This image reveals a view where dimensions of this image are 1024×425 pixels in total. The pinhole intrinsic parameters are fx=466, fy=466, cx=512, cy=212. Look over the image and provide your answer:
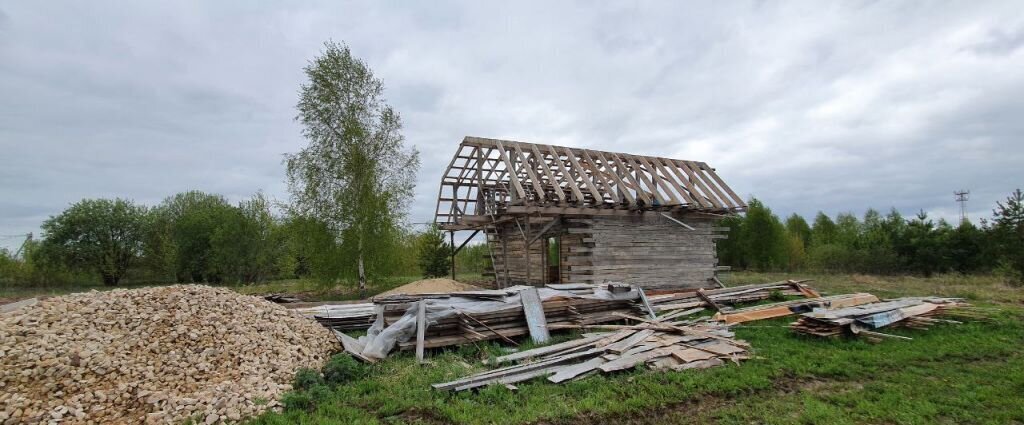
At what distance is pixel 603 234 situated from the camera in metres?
14.8

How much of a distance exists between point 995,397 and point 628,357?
14.2 feet

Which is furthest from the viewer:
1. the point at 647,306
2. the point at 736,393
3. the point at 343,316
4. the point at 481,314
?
the point at 647,306

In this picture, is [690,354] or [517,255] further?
[517,255]

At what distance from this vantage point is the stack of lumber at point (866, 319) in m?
8.80

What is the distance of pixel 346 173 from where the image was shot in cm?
1747

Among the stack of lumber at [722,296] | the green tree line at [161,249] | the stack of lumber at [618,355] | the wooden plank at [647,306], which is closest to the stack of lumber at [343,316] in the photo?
the stack of lumber at [618,355]

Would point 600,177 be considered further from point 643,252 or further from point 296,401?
point 296,401

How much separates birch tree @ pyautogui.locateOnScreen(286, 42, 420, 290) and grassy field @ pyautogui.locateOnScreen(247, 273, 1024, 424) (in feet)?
33.9

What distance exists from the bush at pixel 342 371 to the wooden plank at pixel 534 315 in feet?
10.3

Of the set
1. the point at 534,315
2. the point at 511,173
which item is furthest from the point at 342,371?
the point at 511,173

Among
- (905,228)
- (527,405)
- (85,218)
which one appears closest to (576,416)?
(527,405)

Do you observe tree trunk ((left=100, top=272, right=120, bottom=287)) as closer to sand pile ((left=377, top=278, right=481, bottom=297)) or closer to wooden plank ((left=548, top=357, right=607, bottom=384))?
sand pile ((left=377, top=278, right=481, bottom=297))

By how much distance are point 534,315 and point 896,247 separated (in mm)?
30561

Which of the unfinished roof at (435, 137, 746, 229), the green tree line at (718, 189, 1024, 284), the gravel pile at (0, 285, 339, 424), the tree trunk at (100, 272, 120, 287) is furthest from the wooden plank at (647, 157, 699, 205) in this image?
the tree trunk at (100, 272, 120, 287)
